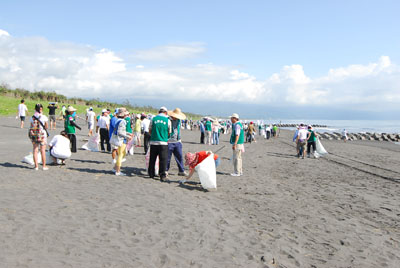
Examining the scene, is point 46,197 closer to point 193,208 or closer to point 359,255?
point 193,208

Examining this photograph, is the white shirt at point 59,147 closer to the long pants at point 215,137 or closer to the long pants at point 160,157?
the long pants at point 160,157

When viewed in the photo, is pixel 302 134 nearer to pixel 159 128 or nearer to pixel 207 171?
pixel 207 171

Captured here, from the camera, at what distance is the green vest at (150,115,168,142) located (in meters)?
8.36

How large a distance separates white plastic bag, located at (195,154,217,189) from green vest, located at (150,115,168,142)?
4.32 ft

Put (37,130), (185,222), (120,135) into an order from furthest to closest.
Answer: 1. (120,135)
2. (37,130)
3. (185,222)

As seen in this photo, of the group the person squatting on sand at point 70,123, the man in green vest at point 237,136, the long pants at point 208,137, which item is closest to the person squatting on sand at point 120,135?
the person squatting on sand at point 70,123

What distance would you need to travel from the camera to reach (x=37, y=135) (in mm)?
8523

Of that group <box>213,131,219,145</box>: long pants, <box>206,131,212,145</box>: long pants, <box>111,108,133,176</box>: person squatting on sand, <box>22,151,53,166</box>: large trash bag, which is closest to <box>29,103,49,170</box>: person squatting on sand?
<box>22,151,53,166</box>: large trash bag

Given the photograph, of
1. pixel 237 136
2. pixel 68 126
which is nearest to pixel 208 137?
pixel 68 126

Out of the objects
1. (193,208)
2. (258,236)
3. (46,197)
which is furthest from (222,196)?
(46,197)

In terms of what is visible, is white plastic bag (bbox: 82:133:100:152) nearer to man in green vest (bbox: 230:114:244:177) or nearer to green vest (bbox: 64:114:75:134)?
green vest (bbox: 64:114:75:134)

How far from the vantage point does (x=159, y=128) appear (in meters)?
8.36

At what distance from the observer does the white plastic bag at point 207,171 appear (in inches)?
306

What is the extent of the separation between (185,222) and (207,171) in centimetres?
231
